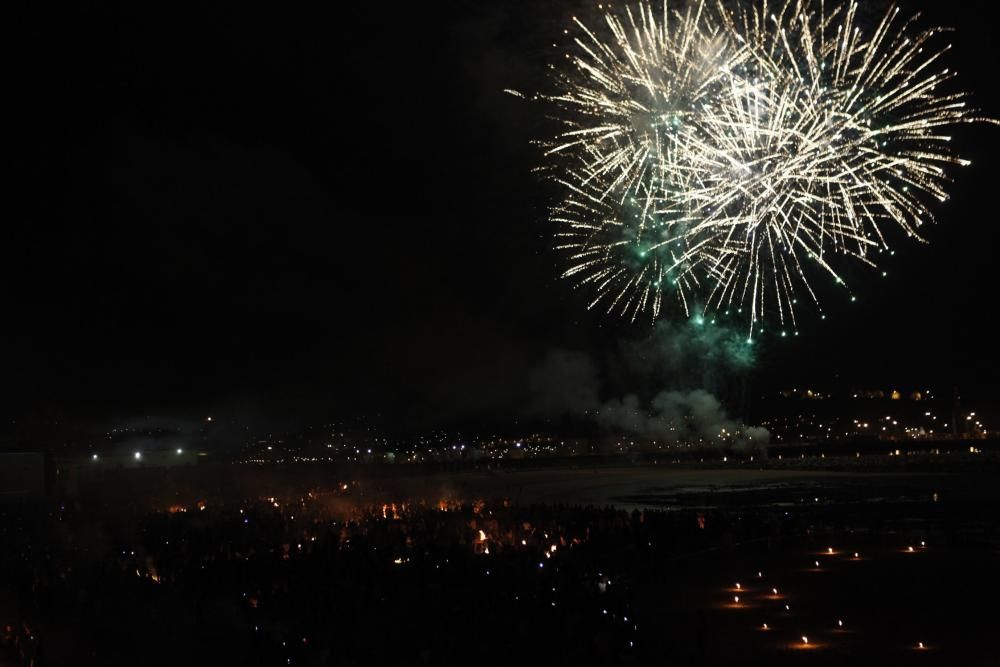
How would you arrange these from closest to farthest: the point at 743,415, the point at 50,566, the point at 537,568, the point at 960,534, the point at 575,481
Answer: the point at 537,568 → the point at 50,566 → the point at 960,534 → the point at 575,481 → the point at 743,415

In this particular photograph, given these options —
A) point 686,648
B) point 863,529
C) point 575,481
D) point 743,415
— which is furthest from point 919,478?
point 743,415

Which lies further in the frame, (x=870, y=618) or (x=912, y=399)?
(x=912, y=399)

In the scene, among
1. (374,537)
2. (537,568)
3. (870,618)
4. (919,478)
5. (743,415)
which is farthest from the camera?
(743,415)

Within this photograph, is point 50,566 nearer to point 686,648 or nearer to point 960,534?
point 686,648

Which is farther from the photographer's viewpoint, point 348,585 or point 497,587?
point 348,585

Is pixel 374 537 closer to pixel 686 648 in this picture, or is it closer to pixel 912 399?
pixel 686 648

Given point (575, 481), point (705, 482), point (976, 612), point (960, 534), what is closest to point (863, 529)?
point (960, 534)
